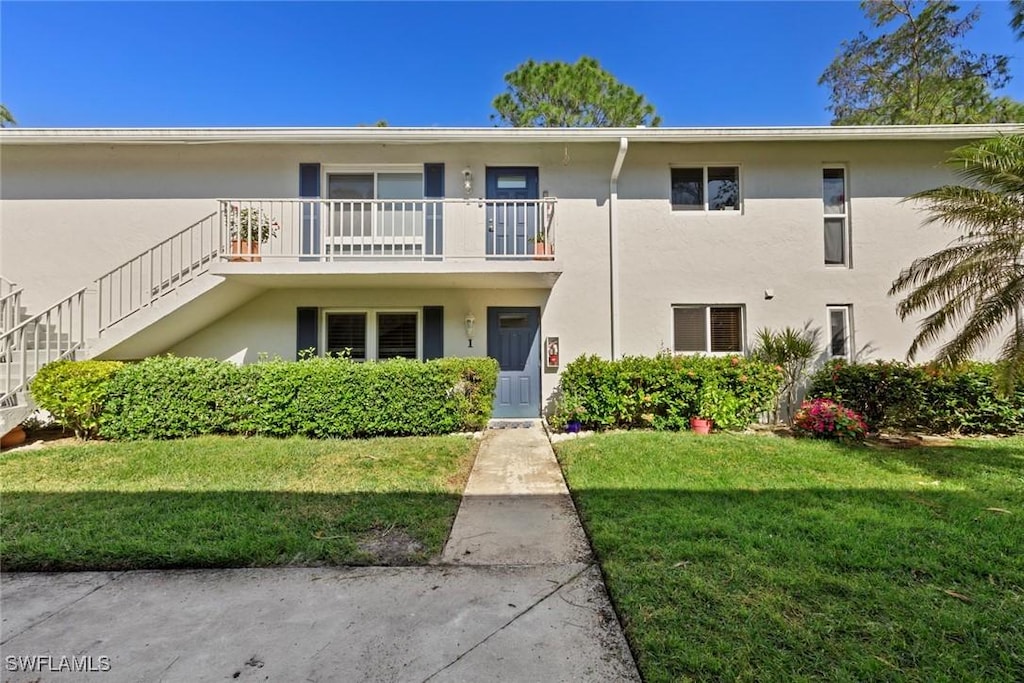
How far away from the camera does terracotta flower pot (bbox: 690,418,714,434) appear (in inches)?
286

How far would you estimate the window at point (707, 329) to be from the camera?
336 inches

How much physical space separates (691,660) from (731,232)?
808cm

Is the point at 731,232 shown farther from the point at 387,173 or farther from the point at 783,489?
the point at 387,173

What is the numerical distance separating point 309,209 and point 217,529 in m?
6.21

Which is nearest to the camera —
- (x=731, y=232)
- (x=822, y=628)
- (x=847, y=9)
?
(x=822, y=628)

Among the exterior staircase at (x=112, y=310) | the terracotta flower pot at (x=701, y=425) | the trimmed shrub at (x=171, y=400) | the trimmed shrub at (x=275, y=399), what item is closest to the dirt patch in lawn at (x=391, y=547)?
the trimmed shrub at (x=275, y=399)

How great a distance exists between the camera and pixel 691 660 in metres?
2.15

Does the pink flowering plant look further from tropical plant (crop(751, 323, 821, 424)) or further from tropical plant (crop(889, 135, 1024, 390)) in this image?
tropical plant (crop(889, 135, 1024, 390))

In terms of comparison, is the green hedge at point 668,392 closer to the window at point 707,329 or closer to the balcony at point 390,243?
the window at point 707,329

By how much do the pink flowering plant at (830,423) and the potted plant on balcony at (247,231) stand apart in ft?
30.6

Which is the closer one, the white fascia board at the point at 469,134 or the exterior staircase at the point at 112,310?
the exterior staircase at the point at 112,310

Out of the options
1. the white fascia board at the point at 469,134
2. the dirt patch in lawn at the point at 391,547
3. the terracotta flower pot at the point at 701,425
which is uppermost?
the white fascia board at the point at 469,134

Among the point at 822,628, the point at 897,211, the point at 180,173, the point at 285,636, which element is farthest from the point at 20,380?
the point at 897,211

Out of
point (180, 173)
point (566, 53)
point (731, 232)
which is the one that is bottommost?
point (731, 232)
